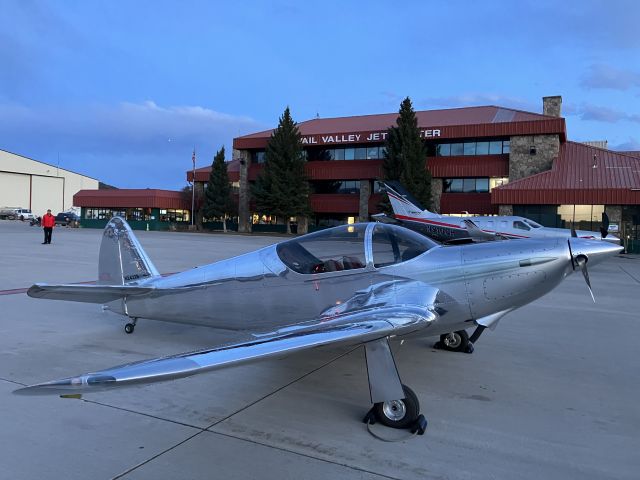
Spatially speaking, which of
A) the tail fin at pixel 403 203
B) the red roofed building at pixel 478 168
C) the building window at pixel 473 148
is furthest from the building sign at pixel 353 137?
the tail fin at pixel 403 203

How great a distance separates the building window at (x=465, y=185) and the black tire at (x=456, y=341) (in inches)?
1414

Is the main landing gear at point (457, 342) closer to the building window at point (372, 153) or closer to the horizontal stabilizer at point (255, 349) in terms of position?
the horizontal stabilizer at point (255, 349)

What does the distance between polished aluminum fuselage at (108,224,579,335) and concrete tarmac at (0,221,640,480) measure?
734mm

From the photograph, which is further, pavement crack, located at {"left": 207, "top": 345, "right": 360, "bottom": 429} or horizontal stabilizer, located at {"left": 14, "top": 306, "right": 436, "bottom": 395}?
pavement crack, located at {"left": 207, "top": 345, "right": 360, "bottom": 429}

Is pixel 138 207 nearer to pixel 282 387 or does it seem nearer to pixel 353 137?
pixel 353 137

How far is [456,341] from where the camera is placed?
6121 mm

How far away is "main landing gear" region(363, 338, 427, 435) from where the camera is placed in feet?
12.2

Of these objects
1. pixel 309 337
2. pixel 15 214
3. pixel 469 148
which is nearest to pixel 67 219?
pixel 15 214

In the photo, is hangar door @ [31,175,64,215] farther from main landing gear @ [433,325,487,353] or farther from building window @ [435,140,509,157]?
main landing gear @ [433,325,487,353]

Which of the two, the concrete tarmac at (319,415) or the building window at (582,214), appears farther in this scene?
the building window at (582,214)

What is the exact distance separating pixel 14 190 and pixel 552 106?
88.8 meters

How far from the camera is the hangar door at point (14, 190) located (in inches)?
3194

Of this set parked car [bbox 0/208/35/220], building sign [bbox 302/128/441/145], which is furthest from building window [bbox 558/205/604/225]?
parked car [bbox 0/208/35/220]

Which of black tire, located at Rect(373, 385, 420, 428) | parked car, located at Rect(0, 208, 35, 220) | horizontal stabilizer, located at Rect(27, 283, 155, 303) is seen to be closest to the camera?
black tire, located at Rect(373, 385, 420, 428)
